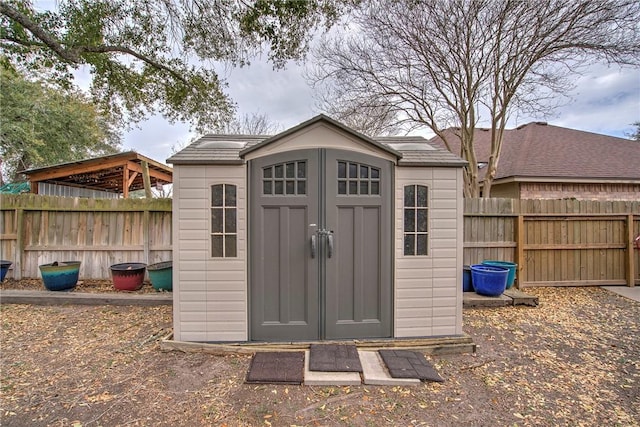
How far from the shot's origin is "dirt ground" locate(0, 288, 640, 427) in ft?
6.68

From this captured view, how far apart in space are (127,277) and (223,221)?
9.58ft

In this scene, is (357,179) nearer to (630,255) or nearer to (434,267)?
(434,267)

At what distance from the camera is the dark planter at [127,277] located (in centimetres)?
470

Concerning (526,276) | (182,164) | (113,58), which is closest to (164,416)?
(182,164)

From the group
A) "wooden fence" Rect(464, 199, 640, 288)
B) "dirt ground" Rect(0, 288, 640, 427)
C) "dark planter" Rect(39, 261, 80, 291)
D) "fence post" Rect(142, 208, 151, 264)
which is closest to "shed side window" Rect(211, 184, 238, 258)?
"dirt ground" Rect(0, 288, 640, 427)

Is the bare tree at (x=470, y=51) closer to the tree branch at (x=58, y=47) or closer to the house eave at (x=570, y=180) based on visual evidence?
the house eave at (x=570, y=180)

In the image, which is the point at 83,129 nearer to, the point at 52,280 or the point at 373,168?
the point at 52,280

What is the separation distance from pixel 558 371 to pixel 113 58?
375 inches

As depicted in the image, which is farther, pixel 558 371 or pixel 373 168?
pixel 373 168

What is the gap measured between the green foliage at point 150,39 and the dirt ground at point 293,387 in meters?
5.42

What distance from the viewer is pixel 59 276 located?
4.54 m

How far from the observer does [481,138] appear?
37.3 ft

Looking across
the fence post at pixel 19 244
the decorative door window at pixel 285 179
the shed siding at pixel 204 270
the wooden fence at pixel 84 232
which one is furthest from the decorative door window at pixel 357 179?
the fence post at pixel 19 244

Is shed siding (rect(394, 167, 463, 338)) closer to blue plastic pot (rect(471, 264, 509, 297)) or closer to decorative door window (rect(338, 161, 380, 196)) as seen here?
decorative door window (rect(338, 161, 380, 196))
